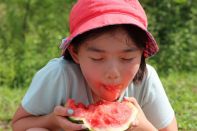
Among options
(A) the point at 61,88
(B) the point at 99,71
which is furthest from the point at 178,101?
(B) the point at 99,71

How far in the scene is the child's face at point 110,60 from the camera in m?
2.83

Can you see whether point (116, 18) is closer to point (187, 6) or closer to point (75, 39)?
point (75, 39)

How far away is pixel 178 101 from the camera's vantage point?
546cm

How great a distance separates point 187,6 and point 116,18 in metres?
6.33

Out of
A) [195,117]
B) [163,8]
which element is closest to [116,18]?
[195,117]

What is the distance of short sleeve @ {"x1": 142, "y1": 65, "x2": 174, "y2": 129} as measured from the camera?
3.44m

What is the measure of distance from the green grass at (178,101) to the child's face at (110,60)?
1815 mm

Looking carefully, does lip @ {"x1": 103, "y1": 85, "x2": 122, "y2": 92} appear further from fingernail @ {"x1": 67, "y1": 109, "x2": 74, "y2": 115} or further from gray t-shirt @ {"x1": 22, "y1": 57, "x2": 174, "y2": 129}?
gray t-shirt @ {"x1": 22, "y1": 57, "x2": 174, "y2": 129}

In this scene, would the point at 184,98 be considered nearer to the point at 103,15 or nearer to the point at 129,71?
the point at 129,71

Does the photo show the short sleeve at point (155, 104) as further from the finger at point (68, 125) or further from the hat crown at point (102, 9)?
the finger at point (68, 125)

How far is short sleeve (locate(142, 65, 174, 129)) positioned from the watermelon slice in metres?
0.36

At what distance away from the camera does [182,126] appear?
4.58 m

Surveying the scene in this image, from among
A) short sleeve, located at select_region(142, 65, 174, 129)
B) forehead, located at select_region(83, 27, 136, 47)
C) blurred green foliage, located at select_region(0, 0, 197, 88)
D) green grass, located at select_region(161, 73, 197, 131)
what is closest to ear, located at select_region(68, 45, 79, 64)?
forehead, located at select_region(83, 27, 136, 47)

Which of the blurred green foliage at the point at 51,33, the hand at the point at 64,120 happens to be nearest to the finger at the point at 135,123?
the hand at the point at 64,120
